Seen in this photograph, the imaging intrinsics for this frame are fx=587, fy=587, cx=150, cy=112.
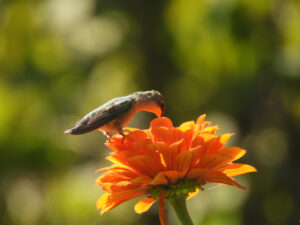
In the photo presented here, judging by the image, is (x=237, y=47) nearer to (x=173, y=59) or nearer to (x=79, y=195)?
(x=173, y=59)

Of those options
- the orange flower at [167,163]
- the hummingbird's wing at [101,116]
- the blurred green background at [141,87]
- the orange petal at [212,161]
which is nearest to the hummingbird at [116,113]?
the hummingbird's wing at [101,116]

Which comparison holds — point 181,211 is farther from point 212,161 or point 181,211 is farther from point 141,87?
point 141,87

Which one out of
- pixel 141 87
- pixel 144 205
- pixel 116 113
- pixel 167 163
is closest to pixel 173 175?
pixel 167 163

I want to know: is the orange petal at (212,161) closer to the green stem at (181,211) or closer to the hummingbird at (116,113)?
the green stem at (181,211)

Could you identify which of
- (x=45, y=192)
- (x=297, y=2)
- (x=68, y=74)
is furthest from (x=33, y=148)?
(x=297, y=2)

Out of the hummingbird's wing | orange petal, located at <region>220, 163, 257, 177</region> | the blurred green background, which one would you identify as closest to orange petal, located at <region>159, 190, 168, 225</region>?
orange petal, located at <region>220, 163, 257, 177</region>

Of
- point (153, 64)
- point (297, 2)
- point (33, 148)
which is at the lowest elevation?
point (33, 148)
